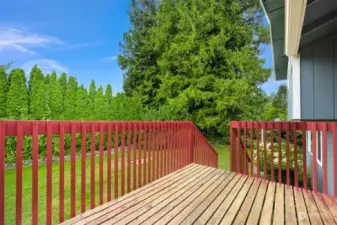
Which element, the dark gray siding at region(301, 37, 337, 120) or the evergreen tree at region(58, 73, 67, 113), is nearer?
the dark gray siding at region(301, 37, 337, 120)

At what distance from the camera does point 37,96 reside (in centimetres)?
917

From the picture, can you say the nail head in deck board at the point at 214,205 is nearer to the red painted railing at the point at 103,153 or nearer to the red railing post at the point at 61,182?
the red painted railing at the point at 103,153

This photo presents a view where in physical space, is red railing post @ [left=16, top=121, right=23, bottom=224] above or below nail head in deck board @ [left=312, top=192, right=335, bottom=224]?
above

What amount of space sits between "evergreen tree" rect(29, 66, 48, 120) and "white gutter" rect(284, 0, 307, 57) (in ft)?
28.5

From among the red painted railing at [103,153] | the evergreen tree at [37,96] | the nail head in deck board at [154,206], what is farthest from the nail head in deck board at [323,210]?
the evergreen tree at [37,96]

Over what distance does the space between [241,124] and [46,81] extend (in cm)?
868

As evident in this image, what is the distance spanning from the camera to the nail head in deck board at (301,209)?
2.21m

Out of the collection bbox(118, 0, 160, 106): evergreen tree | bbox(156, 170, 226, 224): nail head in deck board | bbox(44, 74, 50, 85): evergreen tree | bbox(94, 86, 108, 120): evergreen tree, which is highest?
bbox(118, 0, 160, 106): evergreen tree

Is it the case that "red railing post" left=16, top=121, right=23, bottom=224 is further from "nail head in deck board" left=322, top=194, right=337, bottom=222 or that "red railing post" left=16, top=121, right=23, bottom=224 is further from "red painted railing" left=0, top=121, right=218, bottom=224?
"nail head in deck board" left=322, top=194, right=337, bottom=222

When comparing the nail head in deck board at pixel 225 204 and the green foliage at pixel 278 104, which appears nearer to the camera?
the nail head in deck board at pixel 225 204

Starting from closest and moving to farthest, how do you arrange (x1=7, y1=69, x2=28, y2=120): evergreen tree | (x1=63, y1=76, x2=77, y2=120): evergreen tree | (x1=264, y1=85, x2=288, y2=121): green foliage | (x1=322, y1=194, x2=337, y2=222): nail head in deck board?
(x1=322, y1=194, x2=337, y2=222): nail head in deck board, (x1=7, y1=69, x2=28, y2=120): evergreen tree, (x1=63, y1=76, x2=77, y2=120): evergreen tree, (x1=264, y1=85, x2=288, y2=121): green foliage

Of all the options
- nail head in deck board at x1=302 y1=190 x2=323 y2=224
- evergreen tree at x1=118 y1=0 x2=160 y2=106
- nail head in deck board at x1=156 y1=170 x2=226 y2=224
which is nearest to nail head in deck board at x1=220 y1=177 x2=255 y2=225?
nail head in deck board at x1=156 y1=170 x2=226 y2=224

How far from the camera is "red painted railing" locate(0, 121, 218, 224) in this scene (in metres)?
1.84

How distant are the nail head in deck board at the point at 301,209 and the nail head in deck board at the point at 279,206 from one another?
5.8 inches
